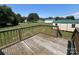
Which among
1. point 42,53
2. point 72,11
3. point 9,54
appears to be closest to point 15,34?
point 9,54

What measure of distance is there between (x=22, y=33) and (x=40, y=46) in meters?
0.29

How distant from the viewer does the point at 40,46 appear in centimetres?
236

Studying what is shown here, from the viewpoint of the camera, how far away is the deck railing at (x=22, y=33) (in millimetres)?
2240

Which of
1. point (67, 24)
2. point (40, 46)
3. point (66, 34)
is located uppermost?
point (67, 24)

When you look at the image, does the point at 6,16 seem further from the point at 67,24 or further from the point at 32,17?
the point at 67,24

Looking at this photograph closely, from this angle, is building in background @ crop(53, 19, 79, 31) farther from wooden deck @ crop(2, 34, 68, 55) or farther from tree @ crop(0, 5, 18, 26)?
tree @ crop(0, 5, 18, 26)

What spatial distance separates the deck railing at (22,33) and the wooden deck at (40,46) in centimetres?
5

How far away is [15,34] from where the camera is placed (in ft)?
7.66

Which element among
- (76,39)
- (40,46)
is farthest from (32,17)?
(76,39)
